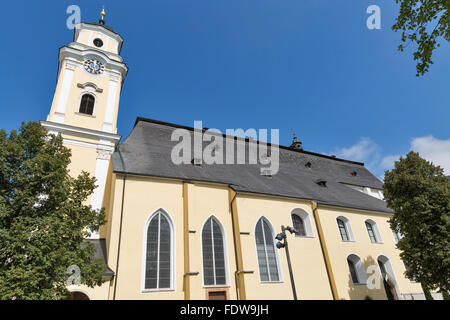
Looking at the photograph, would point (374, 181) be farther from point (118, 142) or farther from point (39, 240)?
point (39, 240)

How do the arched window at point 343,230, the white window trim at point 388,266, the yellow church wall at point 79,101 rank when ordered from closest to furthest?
the yellow church wall at point 79,101 < the white window trim at point 388,266 < the arched window at point 343,230

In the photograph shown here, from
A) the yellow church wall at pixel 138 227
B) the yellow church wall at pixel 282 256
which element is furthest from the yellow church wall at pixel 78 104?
the yellow church wall at pixel 282 256

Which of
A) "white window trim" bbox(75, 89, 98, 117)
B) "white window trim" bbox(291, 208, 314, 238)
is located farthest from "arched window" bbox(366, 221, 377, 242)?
"white window trim" bbox(75, 89, 98, 117)

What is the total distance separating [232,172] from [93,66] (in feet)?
44.3

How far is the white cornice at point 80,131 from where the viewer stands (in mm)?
16219

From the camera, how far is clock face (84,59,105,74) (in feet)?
64.8

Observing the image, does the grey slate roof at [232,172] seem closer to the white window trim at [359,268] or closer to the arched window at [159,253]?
the arched window at [159,253]

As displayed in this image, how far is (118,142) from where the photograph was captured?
58.6 ft

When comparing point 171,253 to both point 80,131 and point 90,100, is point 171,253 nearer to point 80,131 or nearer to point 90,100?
point 80,131

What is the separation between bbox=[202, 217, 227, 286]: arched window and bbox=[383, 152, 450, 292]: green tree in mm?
9666

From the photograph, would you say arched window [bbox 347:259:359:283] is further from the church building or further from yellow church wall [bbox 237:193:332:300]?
yellow church wall [bbox 237:193:332:300]

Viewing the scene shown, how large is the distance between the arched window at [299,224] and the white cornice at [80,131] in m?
13.2

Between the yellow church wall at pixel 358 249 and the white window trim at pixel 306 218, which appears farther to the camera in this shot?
the white window trim at pixel 306 218

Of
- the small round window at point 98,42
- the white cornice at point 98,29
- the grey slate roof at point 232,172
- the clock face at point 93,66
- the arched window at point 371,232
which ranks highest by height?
the white cornice at point 98,29
